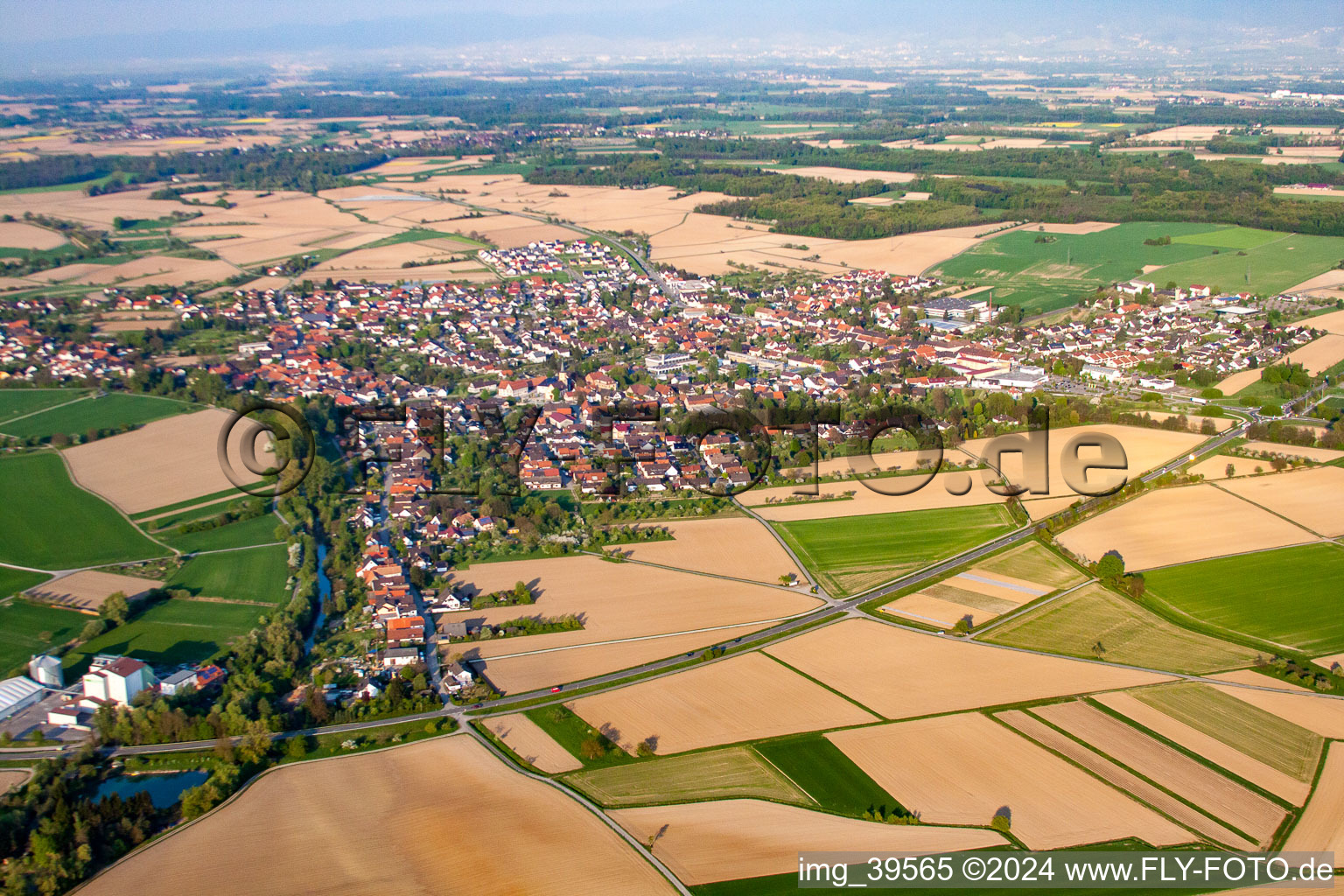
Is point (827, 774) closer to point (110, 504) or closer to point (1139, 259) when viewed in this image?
point (110, 504)

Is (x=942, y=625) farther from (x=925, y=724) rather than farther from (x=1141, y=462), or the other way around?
(x=1141, y=462)

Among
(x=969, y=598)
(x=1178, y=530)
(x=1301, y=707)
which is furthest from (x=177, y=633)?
(x=1178, y=530)

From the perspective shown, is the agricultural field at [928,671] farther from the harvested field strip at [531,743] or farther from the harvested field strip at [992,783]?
the harvested field strip at [531,743]

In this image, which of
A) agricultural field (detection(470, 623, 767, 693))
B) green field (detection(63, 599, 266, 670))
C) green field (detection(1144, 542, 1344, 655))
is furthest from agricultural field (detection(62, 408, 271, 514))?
green field (detection(1144, 542, 1344, 655))

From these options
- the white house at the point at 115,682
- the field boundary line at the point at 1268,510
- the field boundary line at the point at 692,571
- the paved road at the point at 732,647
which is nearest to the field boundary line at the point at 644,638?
the paved road at the point at 732,647

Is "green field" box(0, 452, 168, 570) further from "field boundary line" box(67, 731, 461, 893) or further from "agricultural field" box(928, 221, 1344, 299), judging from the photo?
"agricultural field" box(928, 221, 1344, 299)

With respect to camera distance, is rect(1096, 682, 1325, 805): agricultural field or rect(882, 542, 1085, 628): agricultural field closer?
rect(1096, 682, 1325, 805): agricultural field

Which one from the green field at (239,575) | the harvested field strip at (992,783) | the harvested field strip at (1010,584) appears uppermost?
the green field at (239,575)
